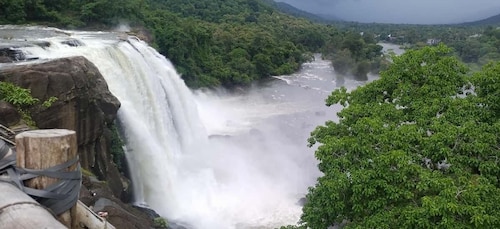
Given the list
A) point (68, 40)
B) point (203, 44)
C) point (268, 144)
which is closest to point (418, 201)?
point (68, 40)

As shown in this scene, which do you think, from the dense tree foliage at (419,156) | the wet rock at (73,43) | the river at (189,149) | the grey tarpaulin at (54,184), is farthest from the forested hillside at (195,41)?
the grey tarpaulin at (54,184)

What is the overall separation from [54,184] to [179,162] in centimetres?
1563

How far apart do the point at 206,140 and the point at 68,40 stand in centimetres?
829

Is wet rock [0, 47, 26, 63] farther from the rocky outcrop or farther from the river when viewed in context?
the rocky outcrop

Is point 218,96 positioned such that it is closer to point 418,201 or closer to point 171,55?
point 171,55

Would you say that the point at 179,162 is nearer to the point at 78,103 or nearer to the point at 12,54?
the point at 78,103

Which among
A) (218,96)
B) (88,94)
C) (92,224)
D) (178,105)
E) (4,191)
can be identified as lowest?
(218,96)

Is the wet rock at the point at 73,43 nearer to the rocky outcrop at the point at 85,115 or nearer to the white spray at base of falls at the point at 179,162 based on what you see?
the white spray at base of falls at the point at 179,162

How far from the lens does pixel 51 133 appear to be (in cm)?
224

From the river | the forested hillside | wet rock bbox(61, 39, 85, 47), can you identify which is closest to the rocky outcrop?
the river

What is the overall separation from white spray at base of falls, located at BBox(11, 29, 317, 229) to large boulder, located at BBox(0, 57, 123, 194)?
1.96 metres

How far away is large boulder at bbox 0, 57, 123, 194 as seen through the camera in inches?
426

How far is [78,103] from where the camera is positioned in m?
11.7

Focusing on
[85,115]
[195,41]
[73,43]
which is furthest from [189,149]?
[195,41]
